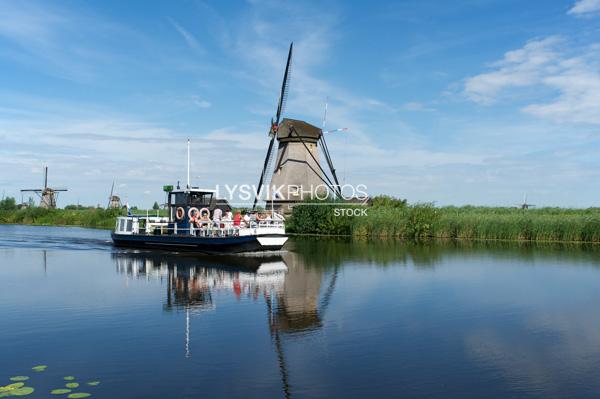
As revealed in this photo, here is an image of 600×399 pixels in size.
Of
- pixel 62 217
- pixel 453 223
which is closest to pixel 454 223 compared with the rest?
pixel 453 223

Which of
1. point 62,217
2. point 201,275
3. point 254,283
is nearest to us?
point 254,283

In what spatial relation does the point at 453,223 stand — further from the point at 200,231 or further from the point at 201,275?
the point at 201,275

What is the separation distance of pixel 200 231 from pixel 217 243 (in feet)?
5.35

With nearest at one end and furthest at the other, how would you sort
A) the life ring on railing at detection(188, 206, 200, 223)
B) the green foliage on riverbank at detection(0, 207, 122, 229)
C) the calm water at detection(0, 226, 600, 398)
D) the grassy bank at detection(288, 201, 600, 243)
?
the calm water at detection(0, 226, 600, 398), the life ring on railing at detection(188, 206, 200, 223), the grassy bank at detection(288, 201, 600, 243), the green foliage on riverbank at detection(0, 207, 122, 229)

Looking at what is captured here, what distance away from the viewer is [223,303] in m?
13.8

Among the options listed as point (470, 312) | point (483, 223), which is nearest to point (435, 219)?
point (483, 223)

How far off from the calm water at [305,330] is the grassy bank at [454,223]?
44.5ft

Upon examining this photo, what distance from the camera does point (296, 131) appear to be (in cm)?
4709

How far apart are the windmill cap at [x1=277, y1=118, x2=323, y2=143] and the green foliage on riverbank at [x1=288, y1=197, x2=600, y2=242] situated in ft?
22.1

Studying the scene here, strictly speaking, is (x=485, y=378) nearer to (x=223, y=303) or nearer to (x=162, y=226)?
(x=223, y=303)

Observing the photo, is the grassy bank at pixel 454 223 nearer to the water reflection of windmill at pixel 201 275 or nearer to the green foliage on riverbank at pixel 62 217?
the water reflection of windmill at pixel 201 275

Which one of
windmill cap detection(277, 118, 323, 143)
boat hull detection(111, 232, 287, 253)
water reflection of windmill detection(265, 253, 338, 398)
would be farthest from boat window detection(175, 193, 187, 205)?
windmill cap detection(277, 118, 323, 143)

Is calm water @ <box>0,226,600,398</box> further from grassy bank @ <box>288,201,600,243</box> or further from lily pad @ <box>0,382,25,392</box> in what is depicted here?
grassy bank @ <box>288,201,600,243</box>

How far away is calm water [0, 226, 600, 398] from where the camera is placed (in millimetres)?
7809
